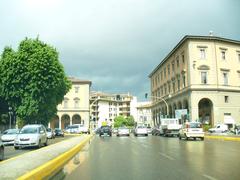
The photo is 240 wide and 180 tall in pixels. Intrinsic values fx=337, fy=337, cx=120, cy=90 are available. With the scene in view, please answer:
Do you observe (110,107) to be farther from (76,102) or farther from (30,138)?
(30,138)

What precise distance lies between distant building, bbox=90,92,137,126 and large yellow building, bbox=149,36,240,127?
89898mm

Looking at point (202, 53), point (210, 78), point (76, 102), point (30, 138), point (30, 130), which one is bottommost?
point (30, 138)

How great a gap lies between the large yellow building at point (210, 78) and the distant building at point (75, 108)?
138ft

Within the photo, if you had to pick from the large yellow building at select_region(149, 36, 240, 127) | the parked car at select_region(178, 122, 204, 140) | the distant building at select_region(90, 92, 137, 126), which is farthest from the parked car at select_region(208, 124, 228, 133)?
the distant building at select_region(90, 92, 137, 126)

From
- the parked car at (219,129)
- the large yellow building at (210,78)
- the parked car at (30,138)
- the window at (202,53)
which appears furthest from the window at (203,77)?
the parked car at (30,138)

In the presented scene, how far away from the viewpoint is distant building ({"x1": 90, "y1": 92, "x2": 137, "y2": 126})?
492ft

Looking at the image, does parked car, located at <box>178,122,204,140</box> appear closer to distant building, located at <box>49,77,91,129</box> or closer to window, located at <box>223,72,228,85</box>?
window, located at <box>223,72,228,85</box>

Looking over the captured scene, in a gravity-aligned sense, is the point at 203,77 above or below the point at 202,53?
below

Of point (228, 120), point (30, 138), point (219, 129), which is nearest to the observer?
point (30, 138)

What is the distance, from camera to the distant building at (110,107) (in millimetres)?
149875

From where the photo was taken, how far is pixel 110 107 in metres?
158

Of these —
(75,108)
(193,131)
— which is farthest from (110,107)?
(193,131)

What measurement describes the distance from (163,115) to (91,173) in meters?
70.8

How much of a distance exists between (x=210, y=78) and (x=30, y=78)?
3087cm
